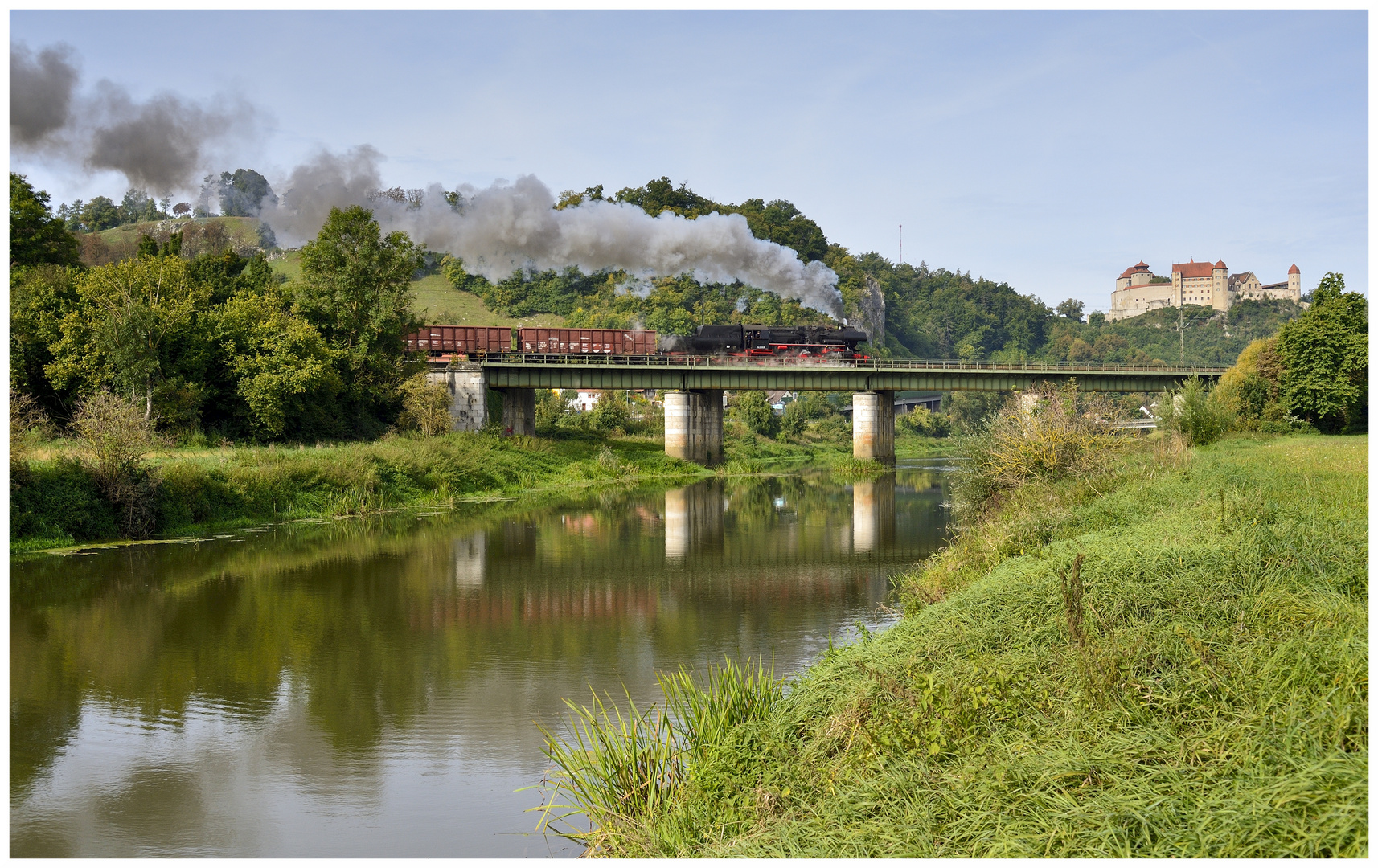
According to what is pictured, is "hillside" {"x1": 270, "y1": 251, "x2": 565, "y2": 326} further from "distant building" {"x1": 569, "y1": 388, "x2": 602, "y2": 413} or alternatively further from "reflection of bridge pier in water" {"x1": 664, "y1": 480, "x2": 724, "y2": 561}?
"reflection of bridge pier in water" {"x1": 664, "y1": 480, "x2": 724, "y2": 561}

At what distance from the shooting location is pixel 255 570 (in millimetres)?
26672

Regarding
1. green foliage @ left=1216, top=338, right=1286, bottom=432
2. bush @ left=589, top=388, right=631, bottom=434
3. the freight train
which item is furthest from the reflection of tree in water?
bush @ left=589, top=388, right=631, bottom=434

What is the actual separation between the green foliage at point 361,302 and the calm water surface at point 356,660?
2297 cm

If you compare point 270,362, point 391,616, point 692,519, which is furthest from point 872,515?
point 270,362

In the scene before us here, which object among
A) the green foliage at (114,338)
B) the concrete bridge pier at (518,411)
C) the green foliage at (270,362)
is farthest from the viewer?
the concrete bridge pier at (518,411)

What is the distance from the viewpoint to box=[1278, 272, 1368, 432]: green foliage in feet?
196

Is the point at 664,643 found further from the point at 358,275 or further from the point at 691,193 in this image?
the point at 691,193

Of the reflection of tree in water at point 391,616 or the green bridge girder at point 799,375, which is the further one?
the green bridge girder at point 799,375

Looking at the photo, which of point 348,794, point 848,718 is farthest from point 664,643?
point 848,718

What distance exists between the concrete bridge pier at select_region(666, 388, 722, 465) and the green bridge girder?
1693 mm

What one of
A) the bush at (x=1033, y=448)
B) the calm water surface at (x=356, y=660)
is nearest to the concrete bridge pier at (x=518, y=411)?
the calm water surface at (x=356, y=660)

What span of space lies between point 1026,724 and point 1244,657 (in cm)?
237

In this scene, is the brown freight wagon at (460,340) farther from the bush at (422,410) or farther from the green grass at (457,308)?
the green grass at (457,308)

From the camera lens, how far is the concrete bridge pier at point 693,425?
72875 mm
